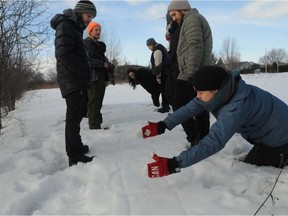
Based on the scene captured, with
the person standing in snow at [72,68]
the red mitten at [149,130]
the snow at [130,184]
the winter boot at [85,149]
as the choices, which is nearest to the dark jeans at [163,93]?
the snow at [130,184]

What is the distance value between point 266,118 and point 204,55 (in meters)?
1.36

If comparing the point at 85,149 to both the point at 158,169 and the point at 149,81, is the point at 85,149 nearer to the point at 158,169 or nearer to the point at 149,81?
the point at 158,169

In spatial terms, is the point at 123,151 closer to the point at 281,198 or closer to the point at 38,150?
the point at 38,150

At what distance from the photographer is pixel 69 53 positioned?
406cm

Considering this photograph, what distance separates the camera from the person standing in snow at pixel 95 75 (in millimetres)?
5863

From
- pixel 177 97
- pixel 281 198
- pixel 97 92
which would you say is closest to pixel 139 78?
pixel 97 92

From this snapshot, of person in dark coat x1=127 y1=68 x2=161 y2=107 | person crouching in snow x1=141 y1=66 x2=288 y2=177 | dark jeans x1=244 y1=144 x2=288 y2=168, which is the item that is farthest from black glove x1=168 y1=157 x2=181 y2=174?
person in dark coat x1=127 y1=68 x2=161 y2=107

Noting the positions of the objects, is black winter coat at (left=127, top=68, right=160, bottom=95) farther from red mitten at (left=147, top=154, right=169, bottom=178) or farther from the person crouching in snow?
red mitten at (left=147, top=154, right=169, bottom=178)

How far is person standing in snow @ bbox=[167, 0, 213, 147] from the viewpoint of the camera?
4258 mm

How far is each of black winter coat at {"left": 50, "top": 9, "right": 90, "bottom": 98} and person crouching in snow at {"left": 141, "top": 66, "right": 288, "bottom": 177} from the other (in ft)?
3.65

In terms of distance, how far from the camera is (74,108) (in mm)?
4129

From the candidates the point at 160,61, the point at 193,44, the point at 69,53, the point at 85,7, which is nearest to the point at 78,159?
the point at 69,53

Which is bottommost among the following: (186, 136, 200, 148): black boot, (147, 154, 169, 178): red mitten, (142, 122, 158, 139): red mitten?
(186, 136, 200, 148): black boot

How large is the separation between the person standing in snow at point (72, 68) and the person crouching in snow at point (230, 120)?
0.99m
